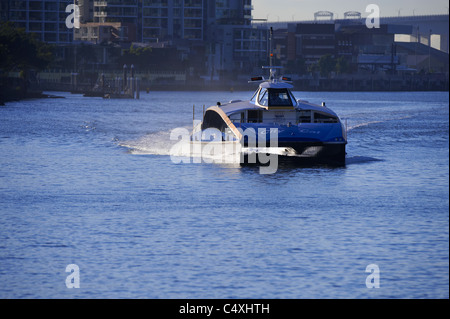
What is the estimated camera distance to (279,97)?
3956 centimetres

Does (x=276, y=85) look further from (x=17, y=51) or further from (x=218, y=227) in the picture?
(x=17, y=51)

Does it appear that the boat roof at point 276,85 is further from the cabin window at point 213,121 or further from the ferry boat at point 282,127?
the cabin window at point 213,121

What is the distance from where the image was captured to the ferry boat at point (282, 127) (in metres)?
35.9

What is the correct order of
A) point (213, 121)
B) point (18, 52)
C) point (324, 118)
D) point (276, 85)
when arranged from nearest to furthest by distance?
point (324, 118) < point (276, 85) < point (213, 121) < point (18, 52)

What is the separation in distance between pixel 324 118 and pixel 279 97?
2.30 meters

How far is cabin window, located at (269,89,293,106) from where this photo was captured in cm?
3917

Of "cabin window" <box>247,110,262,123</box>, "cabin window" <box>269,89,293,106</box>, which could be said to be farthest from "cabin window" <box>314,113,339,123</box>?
"cabin window" <box>247,110,262,123</box>

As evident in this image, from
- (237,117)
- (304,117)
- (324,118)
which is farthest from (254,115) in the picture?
(324,118)

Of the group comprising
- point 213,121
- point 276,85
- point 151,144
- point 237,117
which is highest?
point 276,85

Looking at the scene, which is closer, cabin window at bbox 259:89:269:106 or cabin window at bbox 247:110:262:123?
cabin window at bbox 247:110:262:123

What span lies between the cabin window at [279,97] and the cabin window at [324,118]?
4.45 feet

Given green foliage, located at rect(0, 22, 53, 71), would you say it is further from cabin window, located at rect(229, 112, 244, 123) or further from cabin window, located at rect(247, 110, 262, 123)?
cabin window, located at rect(247, 110, 262, 123)
